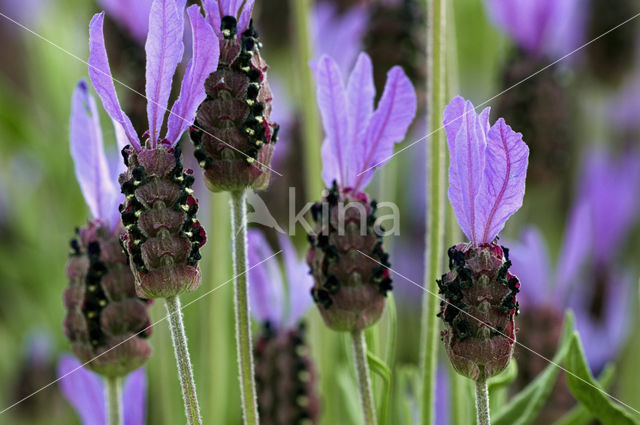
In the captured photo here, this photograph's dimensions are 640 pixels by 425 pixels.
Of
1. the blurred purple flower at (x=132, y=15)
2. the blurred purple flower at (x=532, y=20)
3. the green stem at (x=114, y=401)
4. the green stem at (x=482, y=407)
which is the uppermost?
the blurred purple flower at (x=132, y=15)

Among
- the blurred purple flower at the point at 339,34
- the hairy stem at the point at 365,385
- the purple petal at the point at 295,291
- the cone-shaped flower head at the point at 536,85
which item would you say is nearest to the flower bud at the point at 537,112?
the cone-shaped flower head at the point at 536,85

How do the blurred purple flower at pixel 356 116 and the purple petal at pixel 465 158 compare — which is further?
the blurred purple flower at pixel 356 116

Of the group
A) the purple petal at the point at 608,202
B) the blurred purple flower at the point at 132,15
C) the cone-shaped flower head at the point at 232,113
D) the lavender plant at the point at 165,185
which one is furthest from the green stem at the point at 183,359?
the purple petal at the point at 608,202

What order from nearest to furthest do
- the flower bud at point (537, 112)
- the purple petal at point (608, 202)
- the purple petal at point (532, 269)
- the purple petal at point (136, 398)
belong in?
the purple petal at point (136, 398) → the purple petal at point (532, 269) → the flower bud at point (537, 112) → the purple petal at point (608, 202)

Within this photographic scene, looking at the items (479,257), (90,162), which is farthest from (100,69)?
(479,257)

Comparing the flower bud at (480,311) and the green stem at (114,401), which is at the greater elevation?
the green stem at (114,401)

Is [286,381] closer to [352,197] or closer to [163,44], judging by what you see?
[352,197]

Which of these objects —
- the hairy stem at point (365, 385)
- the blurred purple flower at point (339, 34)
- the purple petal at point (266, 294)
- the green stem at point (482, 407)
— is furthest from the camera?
the blurred purple flower at point (339, 34)

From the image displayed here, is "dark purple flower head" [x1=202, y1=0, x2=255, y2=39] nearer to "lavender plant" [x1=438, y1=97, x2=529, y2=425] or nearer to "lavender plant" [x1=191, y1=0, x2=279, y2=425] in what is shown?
"lavender plant" [x1=191, y1=0, x2=279, y2=425]

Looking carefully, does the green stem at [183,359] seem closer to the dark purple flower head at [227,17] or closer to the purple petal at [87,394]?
the dark purple flower head at [227,17]
